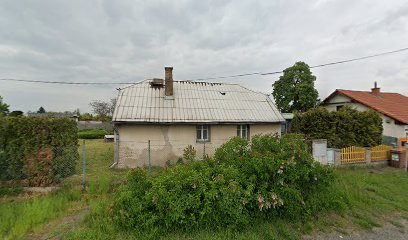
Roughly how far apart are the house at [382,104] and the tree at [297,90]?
792 centimetres

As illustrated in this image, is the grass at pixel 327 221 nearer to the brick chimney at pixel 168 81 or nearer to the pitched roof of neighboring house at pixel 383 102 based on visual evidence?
the brick chimney at pixel 168 81

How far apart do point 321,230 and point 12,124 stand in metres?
8.85

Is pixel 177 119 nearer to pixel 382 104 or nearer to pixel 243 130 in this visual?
pixel 243 130

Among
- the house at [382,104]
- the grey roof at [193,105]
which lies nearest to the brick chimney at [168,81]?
the grey roof at [193,105]

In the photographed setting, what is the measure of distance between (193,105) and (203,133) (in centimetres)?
181

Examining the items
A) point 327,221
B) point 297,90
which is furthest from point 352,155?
point 297,90

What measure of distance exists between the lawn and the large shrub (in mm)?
221

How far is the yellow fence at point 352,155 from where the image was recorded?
34.5 ft

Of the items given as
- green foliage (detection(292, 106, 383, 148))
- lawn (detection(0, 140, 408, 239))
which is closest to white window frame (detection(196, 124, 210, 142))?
lawn (detection(0, 140, 408, 239))

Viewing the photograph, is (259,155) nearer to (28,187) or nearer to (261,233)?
(261,233)

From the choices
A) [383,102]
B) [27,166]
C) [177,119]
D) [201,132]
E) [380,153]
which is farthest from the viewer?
[383,102]

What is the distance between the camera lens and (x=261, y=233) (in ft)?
13.2

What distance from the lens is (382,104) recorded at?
18672 mm

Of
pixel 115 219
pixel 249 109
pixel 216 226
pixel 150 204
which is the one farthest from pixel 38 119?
pixel 249 109
